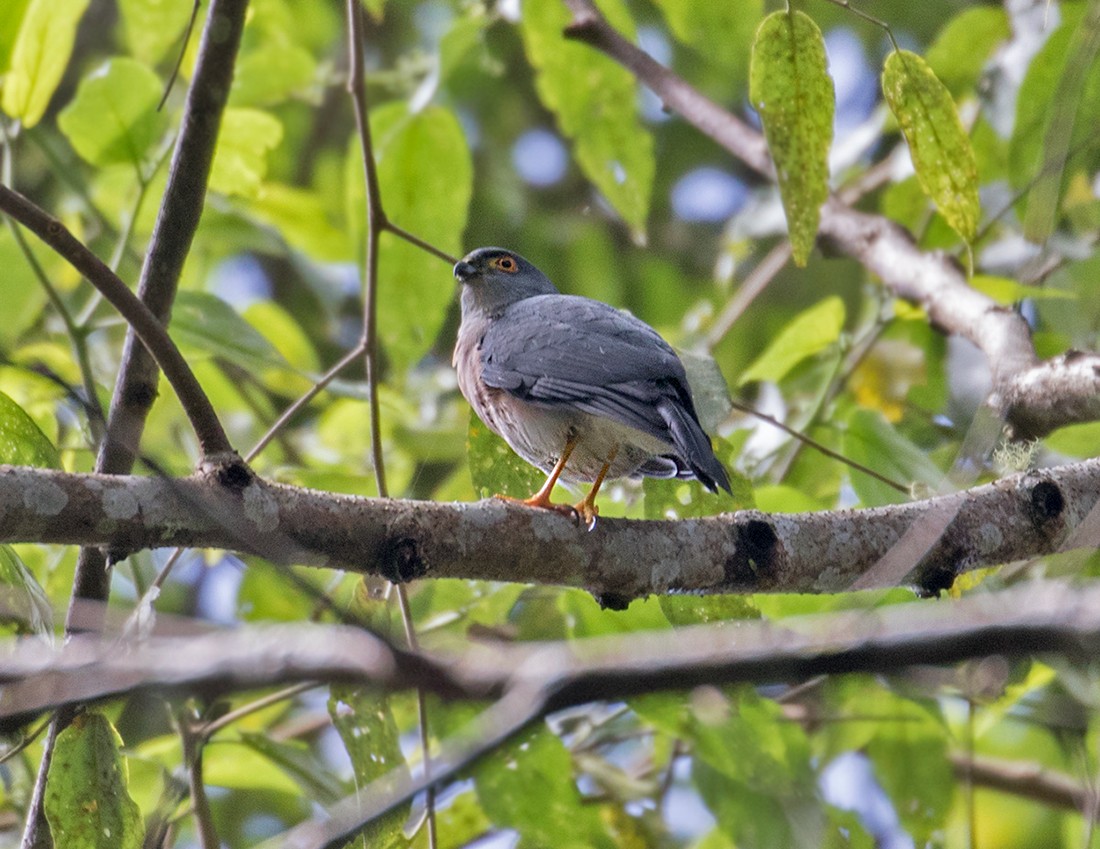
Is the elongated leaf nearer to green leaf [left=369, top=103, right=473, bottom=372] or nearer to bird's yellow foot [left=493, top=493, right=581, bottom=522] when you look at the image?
green leaf [left=369, top=103, right=473, bottom=372]

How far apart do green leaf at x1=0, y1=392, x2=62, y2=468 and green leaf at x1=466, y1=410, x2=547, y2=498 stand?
1.21m

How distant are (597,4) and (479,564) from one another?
2.60 meters

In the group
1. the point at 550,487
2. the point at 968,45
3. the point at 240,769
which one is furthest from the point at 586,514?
the point at 968,45

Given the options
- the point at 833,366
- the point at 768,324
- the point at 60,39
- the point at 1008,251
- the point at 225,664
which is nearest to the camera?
the point at 225,664

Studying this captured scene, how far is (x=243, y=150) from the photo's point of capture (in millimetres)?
4195

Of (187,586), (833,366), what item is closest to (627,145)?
(833,366)

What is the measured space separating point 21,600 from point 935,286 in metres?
3.30

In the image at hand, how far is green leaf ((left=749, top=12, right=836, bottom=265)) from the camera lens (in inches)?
114

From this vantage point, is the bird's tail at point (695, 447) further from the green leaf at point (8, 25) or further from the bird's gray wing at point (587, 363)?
the green leaf at point (8, 25)

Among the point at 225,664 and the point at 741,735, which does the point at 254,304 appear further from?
the point at 225,664

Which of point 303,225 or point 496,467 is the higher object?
point 303,225

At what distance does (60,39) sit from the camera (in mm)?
3580

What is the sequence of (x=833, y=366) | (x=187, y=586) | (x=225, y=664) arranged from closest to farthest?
1. (x=225, y=664)
2. (x=833, y=366)
3. (x=187, y=586)

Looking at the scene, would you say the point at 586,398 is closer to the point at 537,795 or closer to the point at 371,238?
the point at 371,238
